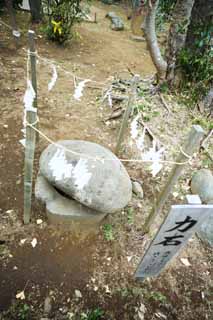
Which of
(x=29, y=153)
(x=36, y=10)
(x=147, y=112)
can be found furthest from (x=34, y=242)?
(x=36, y=10)

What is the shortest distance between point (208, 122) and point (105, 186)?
9.79 feet

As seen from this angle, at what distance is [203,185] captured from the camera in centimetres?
298

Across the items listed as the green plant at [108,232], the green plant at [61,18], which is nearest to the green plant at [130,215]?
the green plant at [108,232]

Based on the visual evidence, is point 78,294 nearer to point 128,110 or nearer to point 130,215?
point 130,215

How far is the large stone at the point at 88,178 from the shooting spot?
2088 mm

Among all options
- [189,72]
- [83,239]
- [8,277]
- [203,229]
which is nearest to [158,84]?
[189,72]

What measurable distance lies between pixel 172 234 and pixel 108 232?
3.42 ft

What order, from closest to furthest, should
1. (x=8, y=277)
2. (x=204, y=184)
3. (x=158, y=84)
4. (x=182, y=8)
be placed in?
(x=8, y=277)
(x=204, y=184)
(x=182, y=8)
(x=158, y=84)

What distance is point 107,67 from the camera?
6277 millimetres

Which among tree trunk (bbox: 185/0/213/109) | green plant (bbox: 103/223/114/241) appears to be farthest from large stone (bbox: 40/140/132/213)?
tree trunk (bbox: 185/0/213/109)

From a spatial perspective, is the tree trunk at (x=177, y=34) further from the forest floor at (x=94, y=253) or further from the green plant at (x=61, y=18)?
the green plant at (x=61, y=18)

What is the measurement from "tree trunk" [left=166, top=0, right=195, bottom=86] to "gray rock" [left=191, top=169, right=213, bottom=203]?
2.20 meters

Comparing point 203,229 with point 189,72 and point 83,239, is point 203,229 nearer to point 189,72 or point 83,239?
point 83,239

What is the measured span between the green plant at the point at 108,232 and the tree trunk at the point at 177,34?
3.27 meters
